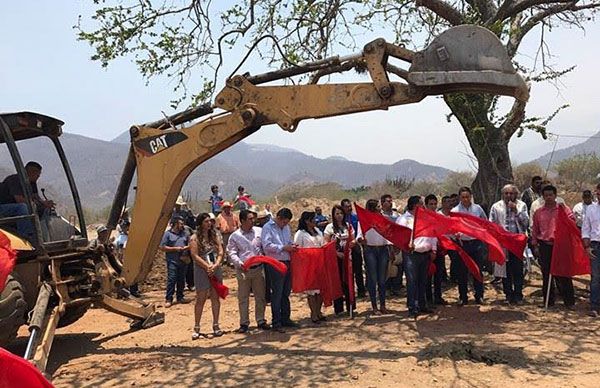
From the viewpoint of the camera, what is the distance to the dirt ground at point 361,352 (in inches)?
238

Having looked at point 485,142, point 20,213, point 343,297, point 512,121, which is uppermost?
point 512,121

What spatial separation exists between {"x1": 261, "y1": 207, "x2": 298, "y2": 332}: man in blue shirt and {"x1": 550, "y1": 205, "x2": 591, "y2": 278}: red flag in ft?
12.5

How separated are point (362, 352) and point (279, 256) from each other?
2118 mm

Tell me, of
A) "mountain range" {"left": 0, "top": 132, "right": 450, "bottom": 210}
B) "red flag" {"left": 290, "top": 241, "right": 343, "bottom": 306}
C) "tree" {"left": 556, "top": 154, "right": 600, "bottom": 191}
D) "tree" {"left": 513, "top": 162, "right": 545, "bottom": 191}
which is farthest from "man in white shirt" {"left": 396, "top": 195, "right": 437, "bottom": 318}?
"mountain range" {"left": 0, "top": 132, "right": 450, "bottom": 210}

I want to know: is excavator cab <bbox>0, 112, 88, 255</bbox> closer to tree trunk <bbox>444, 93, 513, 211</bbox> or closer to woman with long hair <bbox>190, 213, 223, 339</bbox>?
woman with long hair <bbox>190, 213, 223, 339</bbox>

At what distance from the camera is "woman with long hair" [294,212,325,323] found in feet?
29.4

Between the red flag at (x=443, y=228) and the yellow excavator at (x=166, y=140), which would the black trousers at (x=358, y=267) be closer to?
the red flag at (x=443, y=228)

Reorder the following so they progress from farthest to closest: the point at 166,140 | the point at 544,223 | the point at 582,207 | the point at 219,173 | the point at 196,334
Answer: the point at 219,173 < the point at 582,207 < the point at 544,223 < the point at 196,334 < the point at 166,140

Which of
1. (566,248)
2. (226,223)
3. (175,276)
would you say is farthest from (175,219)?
(566,248)

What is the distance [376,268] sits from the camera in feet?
30.5

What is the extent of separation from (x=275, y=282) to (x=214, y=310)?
0.93 meters

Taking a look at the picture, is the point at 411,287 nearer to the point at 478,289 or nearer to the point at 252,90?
the point at 478,289

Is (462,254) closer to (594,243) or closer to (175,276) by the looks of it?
(594,243)

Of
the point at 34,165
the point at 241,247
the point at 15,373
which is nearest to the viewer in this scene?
the point at 15,373
